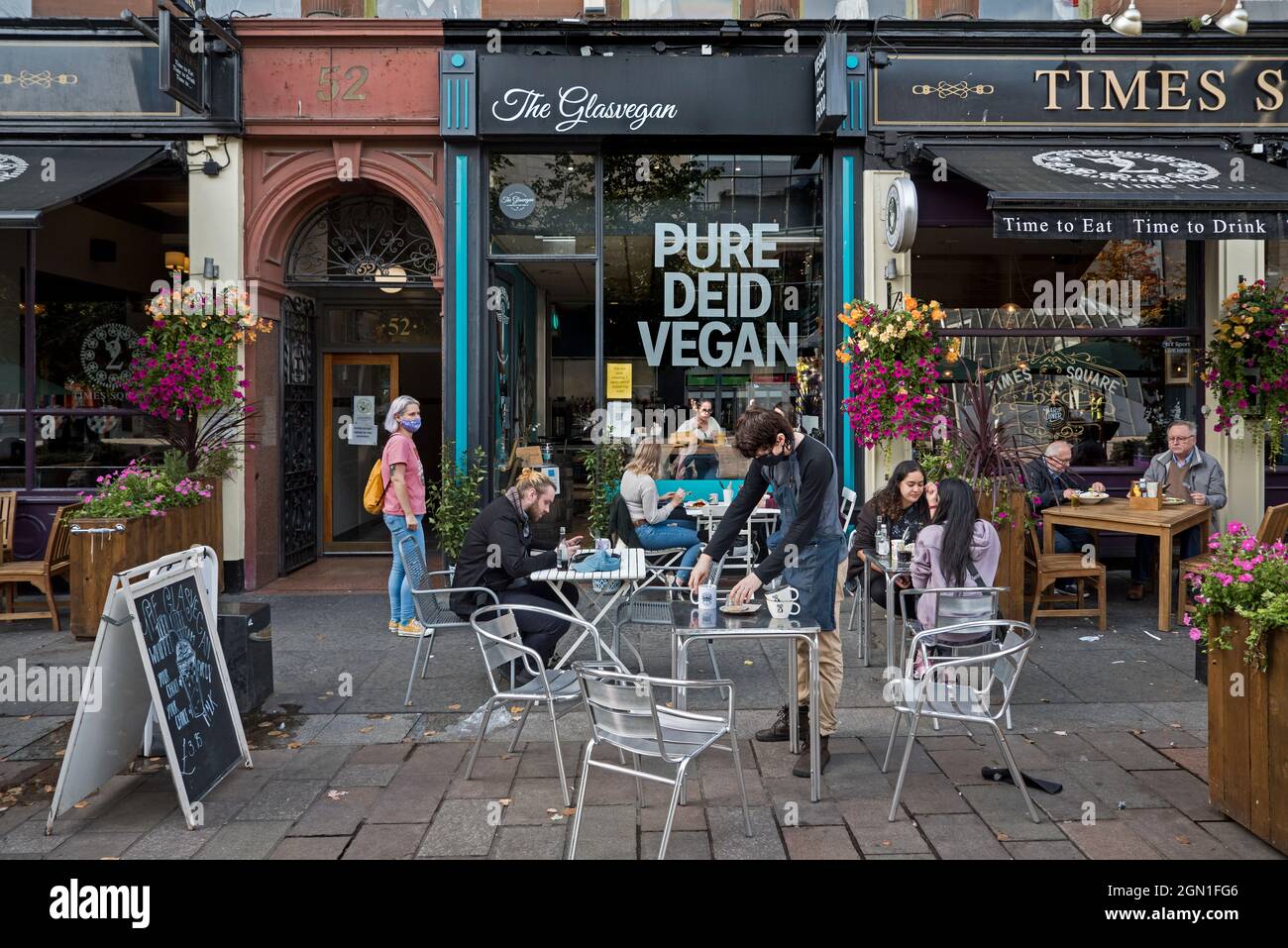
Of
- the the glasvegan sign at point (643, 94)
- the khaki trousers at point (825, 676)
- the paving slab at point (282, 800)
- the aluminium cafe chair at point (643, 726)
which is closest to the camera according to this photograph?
the aluminium cafe chair at point (643, 726)

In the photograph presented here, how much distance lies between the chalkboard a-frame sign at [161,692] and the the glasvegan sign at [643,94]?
6186 mm

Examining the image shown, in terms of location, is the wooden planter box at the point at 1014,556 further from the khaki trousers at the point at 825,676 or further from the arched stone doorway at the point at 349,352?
the arched stone doorway at the point at 349,352

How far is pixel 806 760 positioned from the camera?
16.6 ft

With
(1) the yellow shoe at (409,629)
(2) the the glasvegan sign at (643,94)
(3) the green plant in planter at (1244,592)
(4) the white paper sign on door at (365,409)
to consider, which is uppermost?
(2) the the glasvegan sign at (643,94)

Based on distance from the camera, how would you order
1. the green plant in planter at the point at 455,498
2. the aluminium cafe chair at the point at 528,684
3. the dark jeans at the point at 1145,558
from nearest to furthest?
the aluminium cafe chair at the point at 528,684
the dark jeans at the point at 1145,558
the green plant in planter at the point at 455,498

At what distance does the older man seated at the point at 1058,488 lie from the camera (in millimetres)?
9125

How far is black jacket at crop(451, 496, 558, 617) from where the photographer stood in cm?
637

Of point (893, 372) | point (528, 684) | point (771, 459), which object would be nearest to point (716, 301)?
point (893, 372)

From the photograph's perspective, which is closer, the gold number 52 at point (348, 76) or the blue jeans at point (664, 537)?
the blue jeans at point (664, 537)

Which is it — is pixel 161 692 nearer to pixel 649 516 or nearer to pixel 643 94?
pixel 649 516

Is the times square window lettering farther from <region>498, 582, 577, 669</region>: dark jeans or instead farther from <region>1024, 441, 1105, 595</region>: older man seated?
<region>498, 582, 577, 669</region>: dark jeans

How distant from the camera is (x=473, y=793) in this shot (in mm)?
4797

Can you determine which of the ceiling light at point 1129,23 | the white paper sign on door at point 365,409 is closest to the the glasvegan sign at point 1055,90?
the ceiling light at point 1129,23
